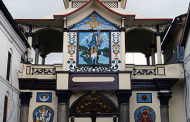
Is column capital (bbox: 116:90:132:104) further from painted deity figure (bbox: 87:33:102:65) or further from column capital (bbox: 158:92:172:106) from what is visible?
painted deity figure (bbox: 87:33:102:65)

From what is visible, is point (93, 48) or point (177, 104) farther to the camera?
point (93, 48)

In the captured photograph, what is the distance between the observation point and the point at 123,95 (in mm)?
21781

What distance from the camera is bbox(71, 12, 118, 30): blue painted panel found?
23797 mm

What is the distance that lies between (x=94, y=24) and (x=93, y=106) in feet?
19.6

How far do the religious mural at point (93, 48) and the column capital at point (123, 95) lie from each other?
2396 mm

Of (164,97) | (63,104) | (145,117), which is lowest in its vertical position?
(145,117)

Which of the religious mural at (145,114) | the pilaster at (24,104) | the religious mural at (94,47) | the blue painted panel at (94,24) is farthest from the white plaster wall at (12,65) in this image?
the religious mural at (145,114)

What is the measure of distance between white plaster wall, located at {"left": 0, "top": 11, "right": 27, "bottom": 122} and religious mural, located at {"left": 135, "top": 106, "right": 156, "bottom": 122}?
27.3 ft

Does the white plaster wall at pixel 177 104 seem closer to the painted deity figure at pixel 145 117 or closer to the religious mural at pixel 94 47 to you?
the painted deity figure at pixel 145 117

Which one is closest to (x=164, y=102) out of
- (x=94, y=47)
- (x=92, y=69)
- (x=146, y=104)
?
(x=146, y=104)

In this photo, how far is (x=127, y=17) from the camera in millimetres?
23641

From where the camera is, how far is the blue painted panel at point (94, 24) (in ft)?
78.1

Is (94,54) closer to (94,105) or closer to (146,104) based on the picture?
(94,105)

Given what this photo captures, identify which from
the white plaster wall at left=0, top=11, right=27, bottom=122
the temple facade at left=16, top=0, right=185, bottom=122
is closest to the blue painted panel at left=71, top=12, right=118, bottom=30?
the temple facade at left=16, top=0, right=185, bottom=122
